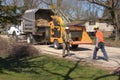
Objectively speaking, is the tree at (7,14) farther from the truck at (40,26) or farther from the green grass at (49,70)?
the truck at (40,26)

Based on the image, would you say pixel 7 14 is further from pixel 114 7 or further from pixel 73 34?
pixel 114 7

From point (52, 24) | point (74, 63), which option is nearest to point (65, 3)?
point (52, 24)

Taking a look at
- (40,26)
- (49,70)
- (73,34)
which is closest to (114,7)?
(40,26)

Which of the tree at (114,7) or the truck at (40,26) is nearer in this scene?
the truck at (40,26)

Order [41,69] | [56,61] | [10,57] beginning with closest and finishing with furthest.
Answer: [41,69] < [56,61] < [10,57]

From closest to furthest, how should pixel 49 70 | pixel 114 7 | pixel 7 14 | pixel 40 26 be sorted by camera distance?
pixel 49 70, pixel 7 14, pixel 40 26, pixel 114 7

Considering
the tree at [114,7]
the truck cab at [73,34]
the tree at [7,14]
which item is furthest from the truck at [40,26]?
the tree at [7,14]

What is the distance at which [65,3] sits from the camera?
60.7m

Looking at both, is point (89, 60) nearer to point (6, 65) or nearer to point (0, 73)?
point (6, 65)

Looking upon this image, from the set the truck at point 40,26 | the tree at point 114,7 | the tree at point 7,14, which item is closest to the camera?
the tree at point 7,14

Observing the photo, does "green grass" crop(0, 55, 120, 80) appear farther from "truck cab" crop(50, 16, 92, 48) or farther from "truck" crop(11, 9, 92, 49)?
"truck" crop(11, 9, 92, 49)

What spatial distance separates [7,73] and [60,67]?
288 cm

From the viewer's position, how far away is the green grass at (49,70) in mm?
13805

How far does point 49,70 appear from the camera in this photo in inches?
626
